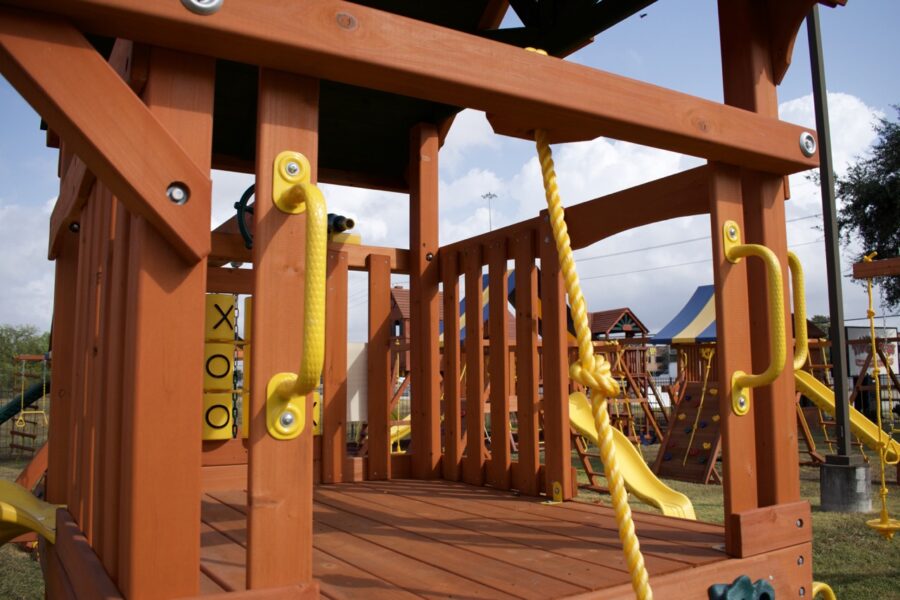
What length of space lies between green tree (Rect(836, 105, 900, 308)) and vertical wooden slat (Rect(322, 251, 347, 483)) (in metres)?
18.4

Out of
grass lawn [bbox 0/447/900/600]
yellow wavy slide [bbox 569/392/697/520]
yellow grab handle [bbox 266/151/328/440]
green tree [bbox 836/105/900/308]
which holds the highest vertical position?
green tree [bbox 836/105/900/308]

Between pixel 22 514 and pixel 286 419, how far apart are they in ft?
7.34

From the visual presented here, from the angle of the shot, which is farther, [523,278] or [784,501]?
[523,278]

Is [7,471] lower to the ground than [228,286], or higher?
lower

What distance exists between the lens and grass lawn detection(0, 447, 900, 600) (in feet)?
14.2

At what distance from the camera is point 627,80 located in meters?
1.92

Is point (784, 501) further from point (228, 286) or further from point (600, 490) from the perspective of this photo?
point (600, 490)

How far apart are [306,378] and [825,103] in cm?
708

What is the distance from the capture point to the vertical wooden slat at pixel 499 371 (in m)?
3.65

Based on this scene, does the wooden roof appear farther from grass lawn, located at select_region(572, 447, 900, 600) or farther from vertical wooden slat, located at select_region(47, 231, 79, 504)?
vertical wooden slat, located at select_region(47, 231, 79, 504)

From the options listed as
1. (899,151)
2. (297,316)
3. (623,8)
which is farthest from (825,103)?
(899,151)

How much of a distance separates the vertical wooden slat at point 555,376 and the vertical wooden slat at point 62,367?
2317 millimetres

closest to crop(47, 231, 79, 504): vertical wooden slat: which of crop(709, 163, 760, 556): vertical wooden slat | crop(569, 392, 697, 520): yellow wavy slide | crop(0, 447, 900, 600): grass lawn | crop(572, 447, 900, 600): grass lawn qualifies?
crop(0, 447, 900, 600): grass lawn

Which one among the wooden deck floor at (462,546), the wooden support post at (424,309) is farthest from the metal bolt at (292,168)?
the wooden support post at (424,309)
